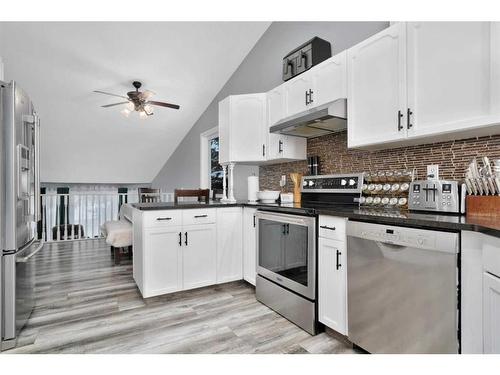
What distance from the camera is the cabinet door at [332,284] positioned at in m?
1.84

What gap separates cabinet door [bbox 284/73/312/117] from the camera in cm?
269

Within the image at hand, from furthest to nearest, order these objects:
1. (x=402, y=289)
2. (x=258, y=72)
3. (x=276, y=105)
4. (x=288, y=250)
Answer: (x=258, y=72)
(x=276, y=105)
(x=288, y=250)
(x=402, y=289)

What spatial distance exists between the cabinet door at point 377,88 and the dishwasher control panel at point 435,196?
0.36 m

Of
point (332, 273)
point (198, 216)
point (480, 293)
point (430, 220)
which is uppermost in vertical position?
point (430, 220)

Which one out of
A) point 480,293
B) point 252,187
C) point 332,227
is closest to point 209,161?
point 252,187

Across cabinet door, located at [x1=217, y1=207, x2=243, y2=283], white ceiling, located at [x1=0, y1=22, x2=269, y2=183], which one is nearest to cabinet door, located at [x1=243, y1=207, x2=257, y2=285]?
cabinet door, located at [x1=217, y1=207, x2=243, y2=283]

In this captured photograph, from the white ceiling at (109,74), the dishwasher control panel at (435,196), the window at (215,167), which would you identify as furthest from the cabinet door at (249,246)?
the white ceiling at (109,74)

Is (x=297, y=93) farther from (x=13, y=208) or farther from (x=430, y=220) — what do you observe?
(x=13, y=208)

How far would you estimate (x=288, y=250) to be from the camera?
2.29m

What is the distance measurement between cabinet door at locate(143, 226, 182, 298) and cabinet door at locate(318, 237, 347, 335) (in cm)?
140

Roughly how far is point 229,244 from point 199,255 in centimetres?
34

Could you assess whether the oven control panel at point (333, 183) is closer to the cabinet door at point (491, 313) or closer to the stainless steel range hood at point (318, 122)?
the stainless steel range hood at point (318, 122)

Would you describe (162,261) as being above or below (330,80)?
below

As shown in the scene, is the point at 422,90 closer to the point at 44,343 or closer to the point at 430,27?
the point at 430,27
